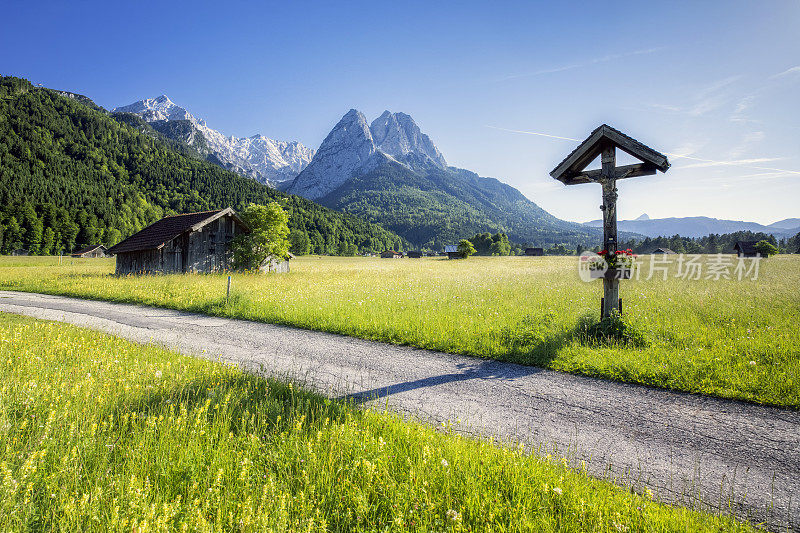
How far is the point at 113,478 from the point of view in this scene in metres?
3.13

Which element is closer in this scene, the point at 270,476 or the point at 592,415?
the point at 270,476

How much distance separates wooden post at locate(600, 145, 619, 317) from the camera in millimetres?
9141

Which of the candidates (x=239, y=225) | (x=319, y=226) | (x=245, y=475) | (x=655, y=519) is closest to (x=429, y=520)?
(x=245, y=475)

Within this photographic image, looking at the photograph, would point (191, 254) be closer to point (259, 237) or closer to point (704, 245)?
point (259, 237)

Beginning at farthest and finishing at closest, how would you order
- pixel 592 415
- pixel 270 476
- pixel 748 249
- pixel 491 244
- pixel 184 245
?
pixel 491 244
pixel 748 249
pixel 184 245
pixel 592 415
pixel 270 476

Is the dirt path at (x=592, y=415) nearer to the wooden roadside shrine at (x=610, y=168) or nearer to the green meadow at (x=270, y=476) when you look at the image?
the green meadow at (x=270, y=476)

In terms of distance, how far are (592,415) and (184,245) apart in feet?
111

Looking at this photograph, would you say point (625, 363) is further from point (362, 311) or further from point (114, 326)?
point (114, 326)

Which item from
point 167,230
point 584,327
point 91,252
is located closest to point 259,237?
point 167,230

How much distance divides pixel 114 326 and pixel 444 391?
1123cm

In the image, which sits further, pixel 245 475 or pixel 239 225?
pixel 239 225

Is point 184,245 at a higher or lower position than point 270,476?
higher

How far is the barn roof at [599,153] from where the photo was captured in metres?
8.63

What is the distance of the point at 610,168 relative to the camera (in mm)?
9281
